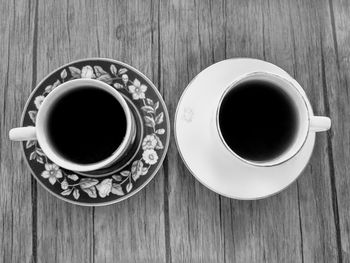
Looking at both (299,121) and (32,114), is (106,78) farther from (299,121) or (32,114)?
(299,121)

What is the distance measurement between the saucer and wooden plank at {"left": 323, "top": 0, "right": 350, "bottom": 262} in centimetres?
12

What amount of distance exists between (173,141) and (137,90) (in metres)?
0.11

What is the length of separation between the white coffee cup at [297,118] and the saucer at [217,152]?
67 millimetres

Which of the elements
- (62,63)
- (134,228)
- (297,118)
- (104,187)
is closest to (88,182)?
(104,187)

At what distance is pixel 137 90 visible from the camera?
814mm

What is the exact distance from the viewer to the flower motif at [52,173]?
0.80 m

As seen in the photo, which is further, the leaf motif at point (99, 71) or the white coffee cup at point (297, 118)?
the leaf motif at point (99, 71)

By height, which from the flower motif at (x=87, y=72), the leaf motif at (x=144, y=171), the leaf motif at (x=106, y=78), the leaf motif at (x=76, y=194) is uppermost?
the flower motif at (x=87, y=72)

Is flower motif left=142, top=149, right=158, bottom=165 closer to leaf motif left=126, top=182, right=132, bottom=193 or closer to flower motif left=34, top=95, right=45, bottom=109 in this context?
leaf motif left=126, top=182, right=132, bottom=193

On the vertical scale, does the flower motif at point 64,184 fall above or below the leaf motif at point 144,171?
below

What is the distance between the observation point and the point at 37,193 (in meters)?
0.86

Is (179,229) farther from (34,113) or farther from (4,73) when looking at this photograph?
(4,73)

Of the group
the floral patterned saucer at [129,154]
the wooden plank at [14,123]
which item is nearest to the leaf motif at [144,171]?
the floral patterned saucer at [129,154]

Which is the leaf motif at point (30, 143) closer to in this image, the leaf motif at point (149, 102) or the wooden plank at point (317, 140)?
the leaf motif at point (149, 102)
